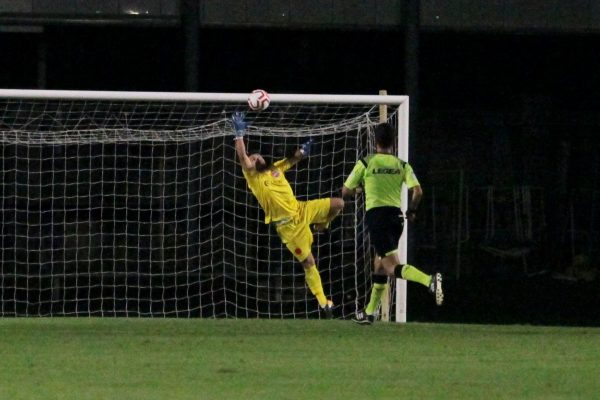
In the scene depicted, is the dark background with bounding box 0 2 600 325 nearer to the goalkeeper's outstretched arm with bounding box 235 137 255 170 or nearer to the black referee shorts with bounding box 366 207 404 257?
the goalkeeper's outstretched arm with bounding box 235 137 255 170

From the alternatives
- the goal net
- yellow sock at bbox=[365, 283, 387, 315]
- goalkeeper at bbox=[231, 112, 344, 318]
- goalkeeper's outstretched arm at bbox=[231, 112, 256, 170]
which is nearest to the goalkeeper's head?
goalkeeper at bbox=[231, 112, 344, 318]

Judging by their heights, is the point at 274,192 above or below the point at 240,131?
below

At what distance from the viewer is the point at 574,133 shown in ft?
79.5

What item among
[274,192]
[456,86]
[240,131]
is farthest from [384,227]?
[456,86]

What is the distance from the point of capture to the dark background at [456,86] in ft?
71.9

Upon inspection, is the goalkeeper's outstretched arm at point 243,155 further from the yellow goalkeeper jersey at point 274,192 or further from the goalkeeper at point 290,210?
the yellow goalkeeper jersey at point 274,192

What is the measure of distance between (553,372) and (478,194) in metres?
13.4

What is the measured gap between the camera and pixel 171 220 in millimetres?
18922

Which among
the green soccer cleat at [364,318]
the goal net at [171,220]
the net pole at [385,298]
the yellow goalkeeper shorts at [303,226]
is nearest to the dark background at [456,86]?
the goal net at [171,220]

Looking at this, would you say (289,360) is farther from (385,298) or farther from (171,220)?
(171,220)

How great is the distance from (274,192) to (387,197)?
1.31 metres

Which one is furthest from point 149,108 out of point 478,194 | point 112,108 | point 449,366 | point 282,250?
point 449,366

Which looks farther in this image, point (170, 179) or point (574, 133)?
point (574, 133)

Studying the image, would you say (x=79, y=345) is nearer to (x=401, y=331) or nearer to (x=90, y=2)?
(x=401, y=331)
